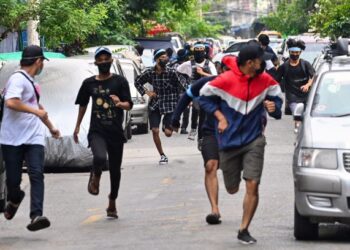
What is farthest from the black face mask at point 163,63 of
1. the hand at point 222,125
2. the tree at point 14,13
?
the hand at point 222,125

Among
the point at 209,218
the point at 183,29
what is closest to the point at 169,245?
the point at 209,218

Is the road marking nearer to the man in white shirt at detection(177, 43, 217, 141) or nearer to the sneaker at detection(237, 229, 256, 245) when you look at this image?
the sneaker at detection(237, 229, 256, 245)

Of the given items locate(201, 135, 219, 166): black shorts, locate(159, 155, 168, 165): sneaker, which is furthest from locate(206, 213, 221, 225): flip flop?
locate(159, 155, 168, 165): sneaker

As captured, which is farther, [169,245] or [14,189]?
[14,189]

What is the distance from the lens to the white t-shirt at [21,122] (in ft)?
36.3

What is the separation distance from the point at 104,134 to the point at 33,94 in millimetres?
1641

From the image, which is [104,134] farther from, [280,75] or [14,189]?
[280,75]

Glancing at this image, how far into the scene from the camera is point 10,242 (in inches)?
444

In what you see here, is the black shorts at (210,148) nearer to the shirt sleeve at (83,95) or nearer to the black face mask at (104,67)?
the black face mask at (104,67)

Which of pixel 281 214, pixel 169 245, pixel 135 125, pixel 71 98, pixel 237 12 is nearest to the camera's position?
pixel 169 245

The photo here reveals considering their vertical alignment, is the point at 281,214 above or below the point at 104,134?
below

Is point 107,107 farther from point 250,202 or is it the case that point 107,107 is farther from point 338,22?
point 338,22

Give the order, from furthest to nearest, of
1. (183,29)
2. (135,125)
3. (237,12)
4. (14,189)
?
1. (237,12)
2. (183,29)
3. (135,125)
4. (14,189)

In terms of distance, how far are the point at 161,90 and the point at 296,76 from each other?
258 cm
